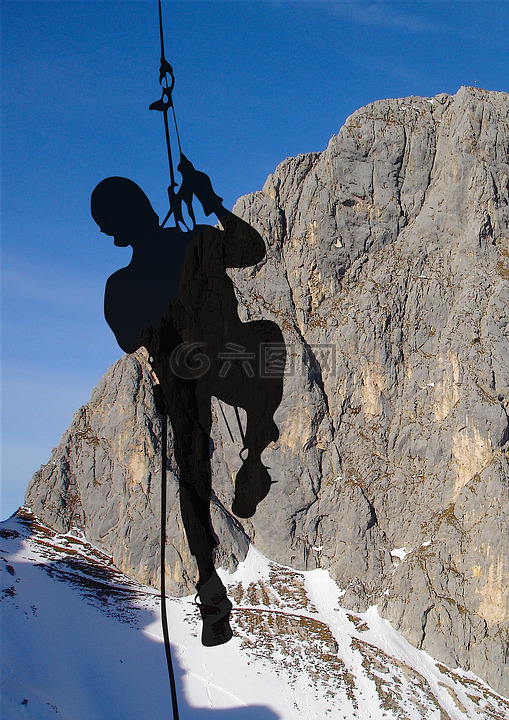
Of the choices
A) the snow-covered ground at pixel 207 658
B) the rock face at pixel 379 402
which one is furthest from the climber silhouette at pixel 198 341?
the rock face at pixel 379 402

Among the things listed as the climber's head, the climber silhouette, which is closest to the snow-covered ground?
the climber silhouette

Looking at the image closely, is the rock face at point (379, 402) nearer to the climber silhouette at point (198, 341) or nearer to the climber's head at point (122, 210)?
the climber silhouette at point (198, 341)

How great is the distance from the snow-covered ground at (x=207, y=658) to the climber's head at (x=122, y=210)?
21178 millimetres

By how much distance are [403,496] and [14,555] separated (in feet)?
81.5

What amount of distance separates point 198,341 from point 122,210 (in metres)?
0.95

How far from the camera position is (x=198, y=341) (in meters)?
3.87

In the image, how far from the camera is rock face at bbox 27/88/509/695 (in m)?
36.9

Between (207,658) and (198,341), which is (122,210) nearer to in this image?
(198,341)

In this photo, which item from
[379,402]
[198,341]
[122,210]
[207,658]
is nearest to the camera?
[122,210]

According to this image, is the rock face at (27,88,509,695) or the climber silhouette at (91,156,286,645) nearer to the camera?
the climber silhouette at (91,156,286,645)

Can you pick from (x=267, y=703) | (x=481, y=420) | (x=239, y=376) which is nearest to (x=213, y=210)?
(x=239, y=376)

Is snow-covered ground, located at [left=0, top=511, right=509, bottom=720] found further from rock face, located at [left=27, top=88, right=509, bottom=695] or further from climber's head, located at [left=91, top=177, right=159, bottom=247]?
climber's head, located at [left=91, top=177, right=159, bottom=247]

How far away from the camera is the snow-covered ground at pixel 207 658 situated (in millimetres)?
25109

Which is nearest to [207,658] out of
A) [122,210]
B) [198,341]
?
[198,341]
